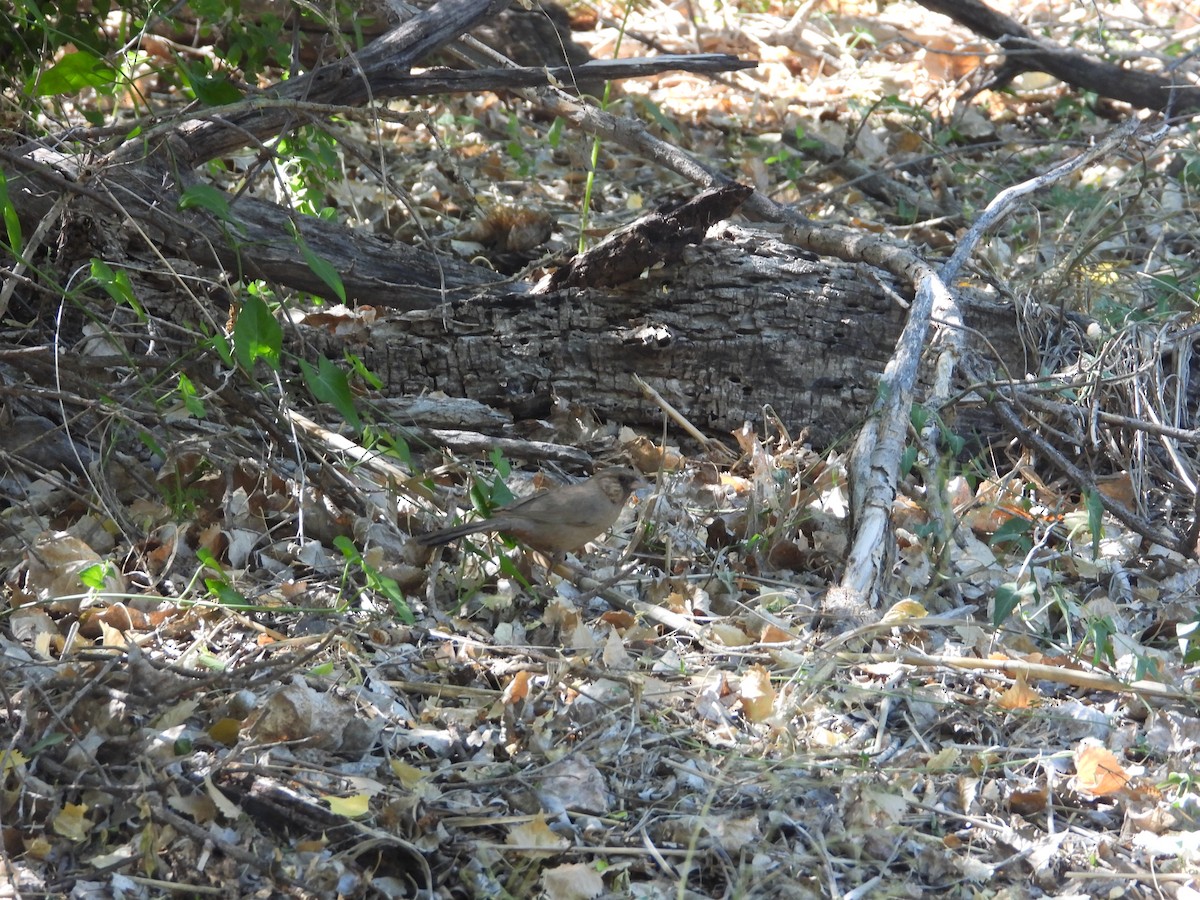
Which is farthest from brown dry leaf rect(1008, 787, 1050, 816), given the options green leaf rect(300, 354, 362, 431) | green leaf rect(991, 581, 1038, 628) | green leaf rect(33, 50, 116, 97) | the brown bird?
green leaf rect(33, 50, 116, 97)

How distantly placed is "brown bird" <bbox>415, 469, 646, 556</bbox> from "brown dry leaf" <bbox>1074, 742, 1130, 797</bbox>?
1.29 metres

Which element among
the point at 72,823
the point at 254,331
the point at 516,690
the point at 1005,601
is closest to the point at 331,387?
the point at 254,331

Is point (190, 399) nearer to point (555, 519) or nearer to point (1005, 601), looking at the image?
point (555, 519)

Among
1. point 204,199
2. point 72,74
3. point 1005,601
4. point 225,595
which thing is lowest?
point 1005,601

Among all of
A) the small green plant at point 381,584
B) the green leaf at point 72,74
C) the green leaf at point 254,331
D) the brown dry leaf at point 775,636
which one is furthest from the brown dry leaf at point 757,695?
the green leaf at point 72,74

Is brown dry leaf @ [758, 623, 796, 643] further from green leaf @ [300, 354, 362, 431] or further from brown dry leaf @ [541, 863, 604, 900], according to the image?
green leaf @ [300, 354, 362, 431]

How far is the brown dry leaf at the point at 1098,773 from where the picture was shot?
262 centimetres

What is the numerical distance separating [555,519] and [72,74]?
1.63 metres

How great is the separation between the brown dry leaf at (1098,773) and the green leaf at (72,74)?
2741mm

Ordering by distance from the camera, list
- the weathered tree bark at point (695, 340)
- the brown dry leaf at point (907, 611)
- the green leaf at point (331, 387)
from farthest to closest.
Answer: the weathered tree bark at point (695, 340) → the brown dry leaf at point (907, 611) → the green leaf at point (331, 387)

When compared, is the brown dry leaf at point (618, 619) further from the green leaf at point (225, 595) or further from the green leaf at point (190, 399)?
the green leaf at point (190, 399)

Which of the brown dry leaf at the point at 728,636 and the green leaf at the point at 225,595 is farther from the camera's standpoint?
the brown dry leaf at the point at 728,636

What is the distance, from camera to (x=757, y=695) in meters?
2.79

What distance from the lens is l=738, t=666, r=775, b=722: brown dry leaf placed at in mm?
2773
